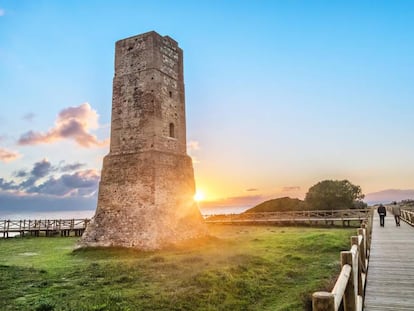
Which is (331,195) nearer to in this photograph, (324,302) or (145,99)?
(145,99)

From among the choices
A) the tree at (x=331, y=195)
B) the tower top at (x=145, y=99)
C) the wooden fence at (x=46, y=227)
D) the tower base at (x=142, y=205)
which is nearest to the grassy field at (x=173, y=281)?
the tower base at (x=142, y=205)

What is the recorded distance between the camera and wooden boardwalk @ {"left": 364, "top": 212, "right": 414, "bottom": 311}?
5.82 m

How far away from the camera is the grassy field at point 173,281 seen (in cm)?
804

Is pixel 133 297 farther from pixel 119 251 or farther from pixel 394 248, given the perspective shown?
pixel 394 248

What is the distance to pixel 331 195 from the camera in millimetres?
43781

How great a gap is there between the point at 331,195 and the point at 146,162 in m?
33.3

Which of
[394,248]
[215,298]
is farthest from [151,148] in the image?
[394,248]

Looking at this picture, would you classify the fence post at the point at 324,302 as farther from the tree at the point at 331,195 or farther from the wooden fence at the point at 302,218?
the tree at the point at 331,195

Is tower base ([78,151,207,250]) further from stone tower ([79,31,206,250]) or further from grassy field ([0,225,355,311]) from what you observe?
grassy field ([0,225,355,311])

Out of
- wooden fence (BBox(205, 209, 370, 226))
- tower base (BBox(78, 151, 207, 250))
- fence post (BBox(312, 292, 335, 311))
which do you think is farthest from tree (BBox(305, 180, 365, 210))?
fence post (BBox(312, 292, 335, 311))

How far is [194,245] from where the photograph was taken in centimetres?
1730

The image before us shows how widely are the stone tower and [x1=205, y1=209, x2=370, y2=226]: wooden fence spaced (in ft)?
50.0

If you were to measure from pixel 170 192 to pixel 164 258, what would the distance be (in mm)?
4862

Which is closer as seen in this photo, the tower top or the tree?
the tower top
